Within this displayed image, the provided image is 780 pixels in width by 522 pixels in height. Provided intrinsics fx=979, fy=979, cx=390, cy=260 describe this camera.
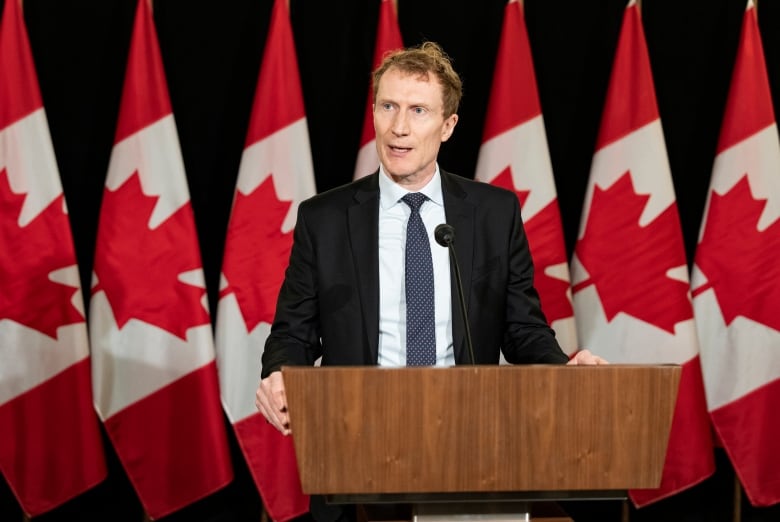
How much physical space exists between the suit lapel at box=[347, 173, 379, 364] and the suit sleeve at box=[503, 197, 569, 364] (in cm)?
32

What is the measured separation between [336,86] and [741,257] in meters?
1.84

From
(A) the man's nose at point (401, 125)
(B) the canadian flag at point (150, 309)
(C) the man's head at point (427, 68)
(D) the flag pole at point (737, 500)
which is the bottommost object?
(D) the flag pole at point (737, 500)

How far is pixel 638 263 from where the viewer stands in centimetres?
391

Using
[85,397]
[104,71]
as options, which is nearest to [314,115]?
[104,71]

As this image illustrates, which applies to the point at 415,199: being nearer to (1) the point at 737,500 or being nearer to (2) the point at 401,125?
(2) the point at 401,125

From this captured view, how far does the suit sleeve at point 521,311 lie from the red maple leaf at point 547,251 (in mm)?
1616

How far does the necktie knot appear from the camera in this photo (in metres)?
2.24

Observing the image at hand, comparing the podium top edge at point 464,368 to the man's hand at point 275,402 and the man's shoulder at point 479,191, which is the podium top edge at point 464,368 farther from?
the man's shoulder at point 479,191

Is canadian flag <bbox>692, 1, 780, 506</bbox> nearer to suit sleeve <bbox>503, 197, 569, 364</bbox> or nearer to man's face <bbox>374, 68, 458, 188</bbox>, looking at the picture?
suit sleeve <bbox>503, 197, 569, 364</bbox>

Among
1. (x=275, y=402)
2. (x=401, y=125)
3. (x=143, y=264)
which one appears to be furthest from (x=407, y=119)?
(x=143, y=264)

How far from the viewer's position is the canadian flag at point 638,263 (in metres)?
3.91

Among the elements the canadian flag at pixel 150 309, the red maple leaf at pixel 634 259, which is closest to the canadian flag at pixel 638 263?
the red maple leaf at pixel 634 259

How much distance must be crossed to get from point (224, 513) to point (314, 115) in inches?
71.0

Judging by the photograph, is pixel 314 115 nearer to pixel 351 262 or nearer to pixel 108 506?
pixel 108 506
